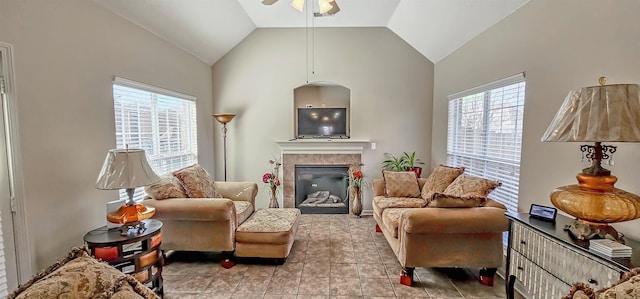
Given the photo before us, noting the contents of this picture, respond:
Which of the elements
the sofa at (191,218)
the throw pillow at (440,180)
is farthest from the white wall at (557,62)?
the sofa at (191,218)

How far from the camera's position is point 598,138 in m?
1.41

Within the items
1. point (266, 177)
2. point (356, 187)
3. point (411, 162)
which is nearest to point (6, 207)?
point (266, 177)

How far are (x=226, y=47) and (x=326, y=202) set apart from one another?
10.5 ft

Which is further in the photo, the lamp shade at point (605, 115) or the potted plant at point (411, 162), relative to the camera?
the potted plant at point (411, 162)

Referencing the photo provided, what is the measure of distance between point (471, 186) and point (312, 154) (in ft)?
8.53

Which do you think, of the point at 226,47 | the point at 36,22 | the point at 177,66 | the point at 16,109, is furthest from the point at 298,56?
the point at 16,109

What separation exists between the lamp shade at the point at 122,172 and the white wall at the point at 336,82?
2.81 meters

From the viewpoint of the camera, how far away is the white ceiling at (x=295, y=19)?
9.80 feet

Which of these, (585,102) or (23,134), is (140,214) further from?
(585,102)

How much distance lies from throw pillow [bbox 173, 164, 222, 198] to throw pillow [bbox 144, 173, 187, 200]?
0.05 metres

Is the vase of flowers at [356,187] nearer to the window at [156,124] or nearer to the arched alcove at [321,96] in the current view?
the arched alcove at [321,96]

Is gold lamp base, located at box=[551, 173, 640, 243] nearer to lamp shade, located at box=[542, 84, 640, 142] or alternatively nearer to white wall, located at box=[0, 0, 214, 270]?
lamp shade, located at box=[542, 84, 640, 142]

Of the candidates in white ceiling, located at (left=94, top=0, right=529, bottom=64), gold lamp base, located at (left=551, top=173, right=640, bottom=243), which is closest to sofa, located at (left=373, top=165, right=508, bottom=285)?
gold lamp base, located at (left=551, top=173, right=640, bottom=243)

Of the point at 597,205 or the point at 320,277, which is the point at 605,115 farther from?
the point at 320,277
